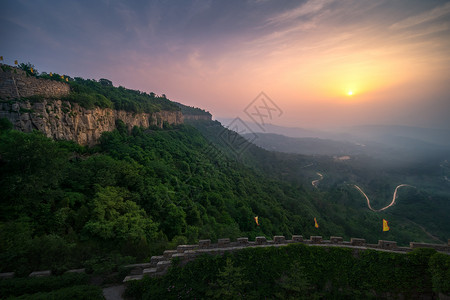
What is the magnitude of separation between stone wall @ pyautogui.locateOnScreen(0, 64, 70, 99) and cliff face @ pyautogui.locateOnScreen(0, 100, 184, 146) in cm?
101

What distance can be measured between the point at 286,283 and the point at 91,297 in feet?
32.6

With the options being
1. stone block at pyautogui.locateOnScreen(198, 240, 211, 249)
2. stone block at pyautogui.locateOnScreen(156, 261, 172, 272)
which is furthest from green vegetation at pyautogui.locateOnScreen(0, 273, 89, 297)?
stone block at pyautogui.locateOnScreen(198, 240, 211, 249)

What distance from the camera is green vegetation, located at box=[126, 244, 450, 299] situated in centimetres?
940

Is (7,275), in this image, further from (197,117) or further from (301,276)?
(197,117)

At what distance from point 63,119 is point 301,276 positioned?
1135 inches

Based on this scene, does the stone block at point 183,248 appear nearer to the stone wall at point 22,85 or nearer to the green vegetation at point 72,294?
the green vegetation at point 72,294

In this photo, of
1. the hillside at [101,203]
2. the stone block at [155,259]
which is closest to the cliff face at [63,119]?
the hillside at [101,203]

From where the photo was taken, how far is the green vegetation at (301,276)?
9.40m

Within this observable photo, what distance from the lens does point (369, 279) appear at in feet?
33.0

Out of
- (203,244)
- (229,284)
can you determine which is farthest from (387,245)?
(203,244)

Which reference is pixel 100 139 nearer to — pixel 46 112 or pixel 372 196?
pixel 46 112

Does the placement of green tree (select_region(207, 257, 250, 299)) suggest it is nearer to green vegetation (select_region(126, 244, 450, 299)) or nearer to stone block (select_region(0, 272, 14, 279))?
green vegetation (select_region(126, 244, 450, 299))

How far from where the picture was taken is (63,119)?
2130cm

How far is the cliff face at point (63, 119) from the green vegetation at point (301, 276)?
18470 millimetres
